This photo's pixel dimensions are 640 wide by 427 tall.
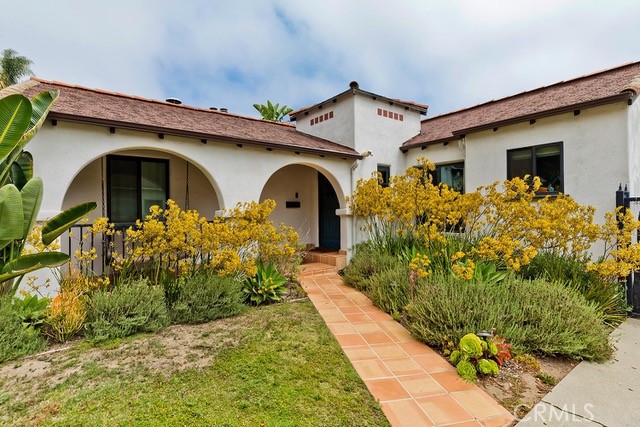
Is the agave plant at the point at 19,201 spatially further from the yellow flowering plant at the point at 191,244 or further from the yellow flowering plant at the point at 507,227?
the yellow flowering plant at the point at 507,227

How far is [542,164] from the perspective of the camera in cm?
866

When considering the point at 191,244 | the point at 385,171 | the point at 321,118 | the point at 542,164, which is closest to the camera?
the point at 191,244

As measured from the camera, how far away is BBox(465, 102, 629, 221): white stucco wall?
729 cm

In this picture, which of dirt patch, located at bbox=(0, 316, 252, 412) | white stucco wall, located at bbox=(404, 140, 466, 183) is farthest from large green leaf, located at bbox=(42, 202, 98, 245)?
white stucco wall, located at bbox=(404, 140, 466, 183)

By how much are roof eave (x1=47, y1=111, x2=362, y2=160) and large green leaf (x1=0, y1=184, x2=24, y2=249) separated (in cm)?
249

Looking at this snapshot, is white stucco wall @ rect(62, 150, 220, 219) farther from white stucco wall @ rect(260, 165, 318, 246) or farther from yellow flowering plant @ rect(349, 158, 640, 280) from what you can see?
yellow flowering plant @ rect(349, 158, 640, 280)

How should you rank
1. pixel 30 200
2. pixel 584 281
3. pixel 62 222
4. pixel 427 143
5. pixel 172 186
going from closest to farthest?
pixel 30 200 < pixel 62 222 < pixel 584 281 < pixel 172 186 < pixel 427 143

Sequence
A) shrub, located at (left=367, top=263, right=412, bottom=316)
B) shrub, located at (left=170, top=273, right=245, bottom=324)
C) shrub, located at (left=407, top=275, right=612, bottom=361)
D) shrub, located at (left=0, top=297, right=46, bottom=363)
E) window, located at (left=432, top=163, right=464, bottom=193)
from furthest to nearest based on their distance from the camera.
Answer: window, located at (left=432, top=163, right=464, bottom=193) < shrub, located at (left=367, top=263, right=412, bottom=316) < shrub, located at (left=170, top=273, right=245, bottom=324) < shrub, located at (left=407, top=275, right=612, bottom=361) < shrub, located at (left=0, top=297, right=46, bottom=363)

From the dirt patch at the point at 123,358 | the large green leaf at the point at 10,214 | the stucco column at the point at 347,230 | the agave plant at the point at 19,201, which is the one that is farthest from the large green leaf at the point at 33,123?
the stucco column at the point at 347,230

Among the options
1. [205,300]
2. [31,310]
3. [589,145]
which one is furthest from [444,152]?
[31,310]

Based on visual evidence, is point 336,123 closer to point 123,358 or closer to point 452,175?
point 452,175

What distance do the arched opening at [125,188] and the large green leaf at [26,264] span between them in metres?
3.08

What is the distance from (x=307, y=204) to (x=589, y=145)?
30.8 feet

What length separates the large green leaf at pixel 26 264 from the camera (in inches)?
167
